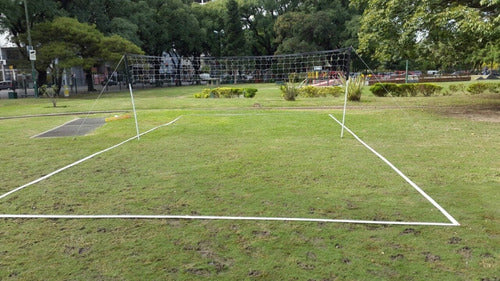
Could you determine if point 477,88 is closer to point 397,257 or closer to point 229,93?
point 229,93

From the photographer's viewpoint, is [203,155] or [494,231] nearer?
[494,231]

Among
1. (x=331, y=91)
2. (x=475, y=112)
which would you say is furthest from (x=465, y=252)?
(x=331, y=91)

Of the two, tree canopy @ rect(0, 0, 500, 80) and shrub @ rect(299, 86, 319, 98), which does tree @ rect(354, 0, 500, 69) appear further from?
shrub @ rect(299, 86, 319, 98)

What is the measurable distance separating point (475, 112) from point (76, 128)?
1424cm

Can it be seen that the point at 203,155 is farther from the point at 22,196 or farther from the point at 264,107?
the point at 264,107

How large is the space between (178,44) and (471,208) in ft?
160

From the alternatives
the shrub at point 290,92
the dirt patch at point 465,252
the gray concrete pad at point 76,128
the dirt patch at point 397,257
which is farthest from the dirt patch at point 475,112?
the gray concrete pad at point 76,128

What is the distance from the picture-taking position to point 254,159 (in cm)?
767

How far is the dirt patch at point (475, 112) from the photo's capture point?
12.9 meters

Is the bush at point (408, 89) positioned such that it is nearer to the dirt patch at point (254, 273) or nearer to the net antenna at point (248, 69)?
the net antenna at point (248, 69)

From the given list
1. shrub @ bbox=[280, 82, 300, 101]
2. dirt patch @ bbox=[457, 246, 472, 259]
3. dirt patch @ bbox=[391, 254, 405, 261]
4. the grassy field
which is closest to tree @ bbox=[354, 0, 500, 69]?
the grassy field

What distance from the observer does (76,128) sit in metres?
12.5

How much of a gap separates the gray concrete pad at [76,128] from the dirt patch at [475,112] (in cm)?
1234

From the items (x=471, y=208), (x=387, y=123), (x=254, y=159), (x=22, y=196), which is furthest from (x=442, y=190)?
(x=387, y=123)
